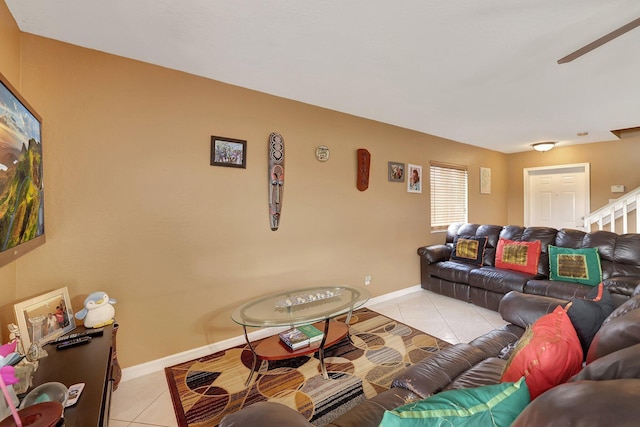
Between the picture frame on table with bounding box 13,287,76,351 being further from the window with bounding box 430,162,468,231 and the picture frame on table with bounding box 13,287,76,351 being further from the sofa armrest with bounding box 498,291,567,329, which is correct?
the window with bounding box 430,162,468,231

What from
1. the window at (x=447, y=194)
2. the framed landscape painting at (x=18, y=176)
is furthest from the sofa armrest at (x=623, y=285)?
the framed landscape painting at (x=18, y=176)

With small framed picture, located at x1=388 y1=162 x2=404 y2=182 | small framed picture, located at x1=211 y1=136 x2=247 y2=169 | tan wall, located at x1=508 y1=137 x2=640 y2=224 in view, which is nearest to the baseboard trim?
small framed picture, located at x1=211 y1=136 x2=247 y2=169

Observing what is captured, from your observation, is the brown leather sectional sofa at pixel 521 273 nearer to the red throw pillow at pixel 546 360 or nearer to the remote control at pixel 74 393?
the red throw pillow at pixel 546 360

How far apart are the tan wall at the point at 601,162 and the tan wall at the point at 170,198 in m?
4.52

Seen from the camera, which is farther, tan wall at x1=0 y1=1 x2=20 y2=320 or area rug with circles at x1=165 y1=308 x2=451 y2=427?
area rug with circles at x1=165 y1=308 x2=451 y2=427

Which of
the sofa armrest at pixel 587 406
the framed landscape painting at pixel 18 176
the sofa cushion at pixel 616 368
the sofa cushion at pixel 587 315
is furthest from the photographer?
the sofa cushion at pixel 587 315

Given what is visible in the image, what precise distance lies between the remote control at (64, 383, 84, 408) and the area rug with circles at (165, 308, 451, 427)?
78 centimetres

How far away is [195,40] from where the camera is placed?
6.29 feet

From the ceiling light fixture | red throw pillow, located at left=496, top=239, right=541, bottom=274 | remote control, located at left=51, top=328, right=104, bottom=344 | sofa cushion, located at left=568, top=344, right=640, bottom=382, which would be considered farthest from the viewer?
the ceiling light fixture

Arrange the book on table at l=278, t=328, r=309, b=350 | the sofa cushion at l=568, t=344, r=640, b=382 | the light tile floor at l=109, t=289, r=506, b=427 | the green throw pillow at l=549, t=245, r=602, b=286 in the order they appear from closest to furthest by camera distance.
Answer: the sofa cushion at l=568, t=344, r=640, b=382 → the light tile floor at l=109, t=289, r=506, b=427 → the book on table at l=278, t=328, r=309, b=350 → the green throw pillow at l=549, t=245, r=602, b=286

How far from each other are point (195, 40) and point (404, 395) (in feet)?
8.13

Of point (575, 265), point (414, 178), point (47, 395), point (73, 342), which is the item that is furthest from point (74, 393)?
point (575, 265)

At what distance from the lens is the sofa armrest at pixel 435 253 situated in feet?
13.1

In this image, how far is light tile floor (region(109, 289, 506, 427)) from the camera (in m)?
1.77
